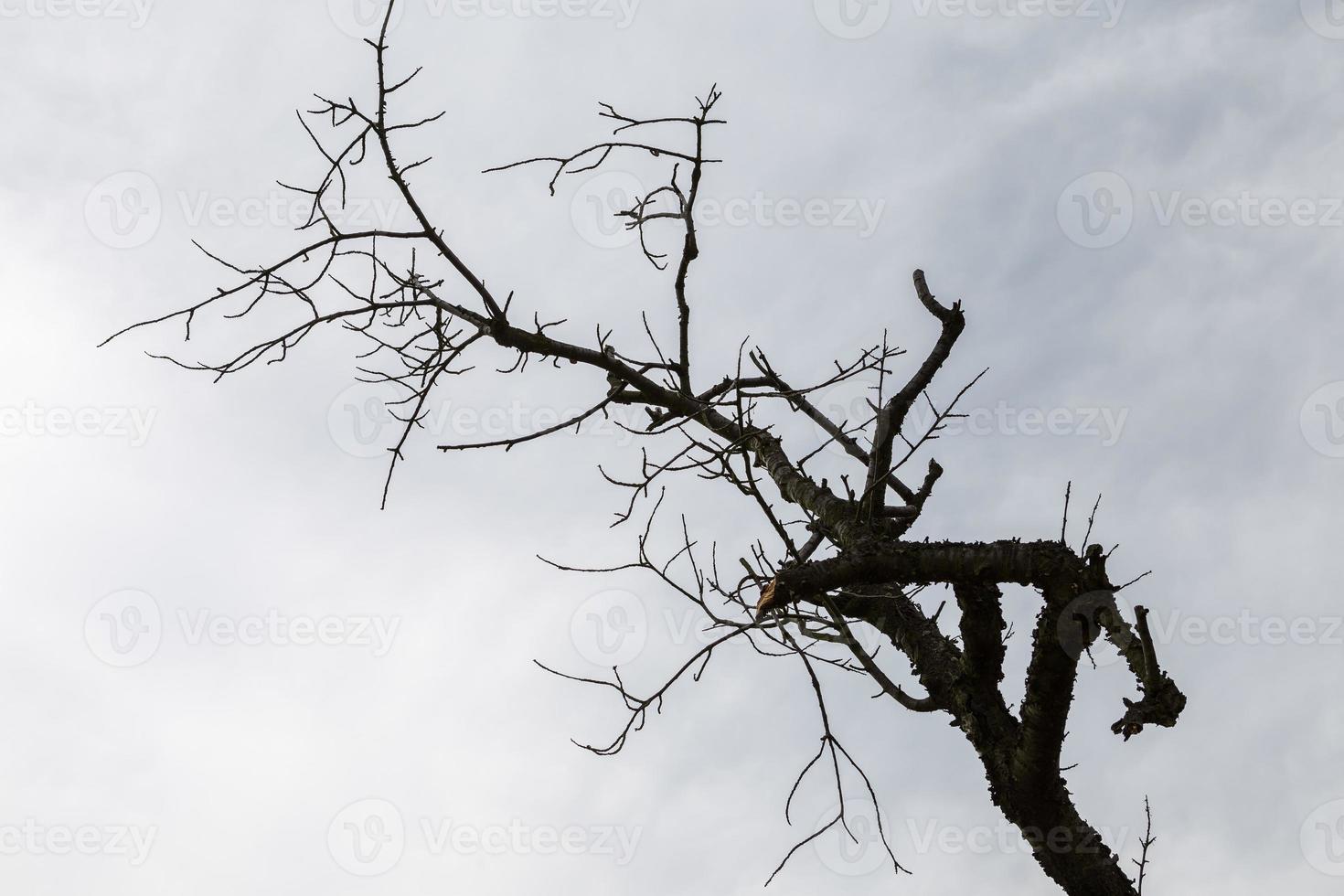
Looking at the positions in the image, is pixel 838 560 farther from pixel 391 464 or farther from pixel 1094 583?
pixel 391 464

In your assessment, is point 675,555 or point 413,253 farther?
point 675,555

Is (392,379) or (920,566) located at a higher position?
(392,379)

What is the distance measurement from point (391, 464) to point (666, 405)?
1432 mm

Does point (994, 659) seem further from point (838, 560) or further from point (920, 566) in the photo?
point (838, 560)

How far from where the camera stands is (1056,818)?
323 cm

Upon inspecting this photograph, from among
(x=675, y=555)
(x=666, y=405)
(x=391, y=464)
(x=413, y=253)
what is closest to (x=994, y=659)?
(x=675, y=555)

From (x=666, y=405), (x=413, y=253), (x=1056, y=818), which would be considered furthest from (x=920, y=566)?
(x=413, y=253)

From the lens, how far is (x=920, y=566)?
11.1 feet

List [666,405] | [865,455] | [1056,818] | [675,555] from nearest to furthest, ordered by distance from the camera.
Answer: [1056,818] → [675,555] → [666,405] → [865,455]

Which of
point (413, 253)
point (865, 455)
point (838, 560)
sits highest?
point (865, 455)

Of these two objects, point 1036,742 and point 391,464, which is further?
point 391,464

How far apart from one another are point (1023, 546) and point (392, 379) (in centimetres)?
251

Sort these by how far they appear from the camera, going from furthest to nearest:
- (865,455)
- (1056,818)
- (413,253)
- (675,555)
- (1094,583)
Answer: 1. (865,455)
2. (675,555)
3. (413,253)
4. (1056,818)
5. (1094,583)

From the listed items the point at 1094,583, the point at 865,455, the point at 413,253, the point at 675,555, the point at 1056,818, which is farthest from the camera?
the point at 865,455
